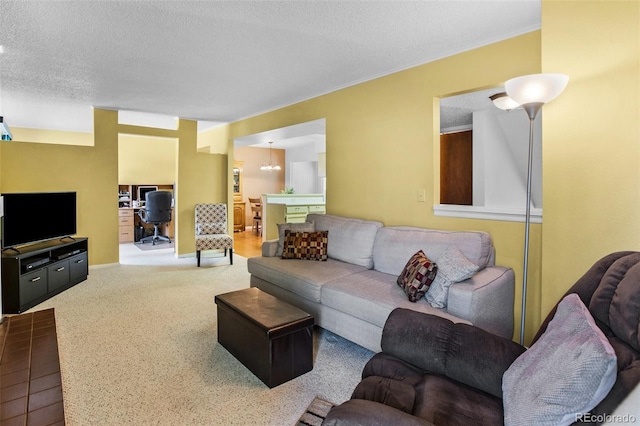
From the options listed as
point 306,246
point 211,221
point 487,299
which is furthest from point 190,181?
point 487,299

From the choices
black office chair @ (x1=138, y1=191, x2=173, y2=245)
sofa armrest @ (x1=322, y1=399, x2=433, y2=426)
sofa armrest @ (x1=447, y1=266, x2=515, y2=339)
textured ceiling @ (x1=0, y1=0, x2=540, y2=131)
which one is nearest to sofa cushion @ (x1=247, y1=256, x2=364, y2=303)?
sofa armrest @ (x1=447, y1=266, x2=515, y2=339)

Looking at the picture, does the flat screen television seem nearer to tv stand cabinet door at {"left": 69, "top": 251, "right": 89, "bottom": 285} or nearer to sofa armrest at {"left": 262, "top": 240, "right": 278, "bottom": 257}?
tv stand cabinet door at {"left": 69, "top": 251, "right": 89, "bottom": 285}

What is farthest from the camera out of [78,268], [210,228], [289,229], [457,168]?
[210,228]

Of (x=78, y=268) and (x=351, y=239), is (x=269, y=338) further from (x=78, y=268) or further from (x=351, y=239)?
(x=78, y=268)

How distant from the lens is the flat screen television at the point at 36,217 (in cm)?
364

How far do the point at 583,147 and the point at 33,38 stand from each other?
4.12 metres

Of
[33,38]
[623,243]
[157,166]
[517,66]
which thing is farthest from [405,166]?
[157,166]

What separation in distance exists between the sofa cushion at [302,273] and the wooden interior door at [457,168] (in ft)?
10.4

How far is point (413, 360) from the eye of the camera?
1.64 meters

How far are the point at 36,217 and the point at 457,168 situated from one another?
601 cm

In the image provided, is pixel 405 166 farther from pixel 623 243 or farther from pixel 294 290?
pixel 623 243

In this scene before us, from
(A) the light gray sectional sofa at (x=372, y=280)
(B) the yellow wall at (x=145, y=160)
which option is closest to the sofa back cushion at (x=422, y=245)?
(A) the light gray sectional sofa at (x=372, y=280)

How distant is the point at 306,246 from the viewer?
3.65 metres

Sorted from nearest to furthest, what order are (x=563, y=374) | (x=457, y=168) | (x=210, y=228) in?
(x=563, y=374)
(x=457, y=168)
(x=210, y=228)
